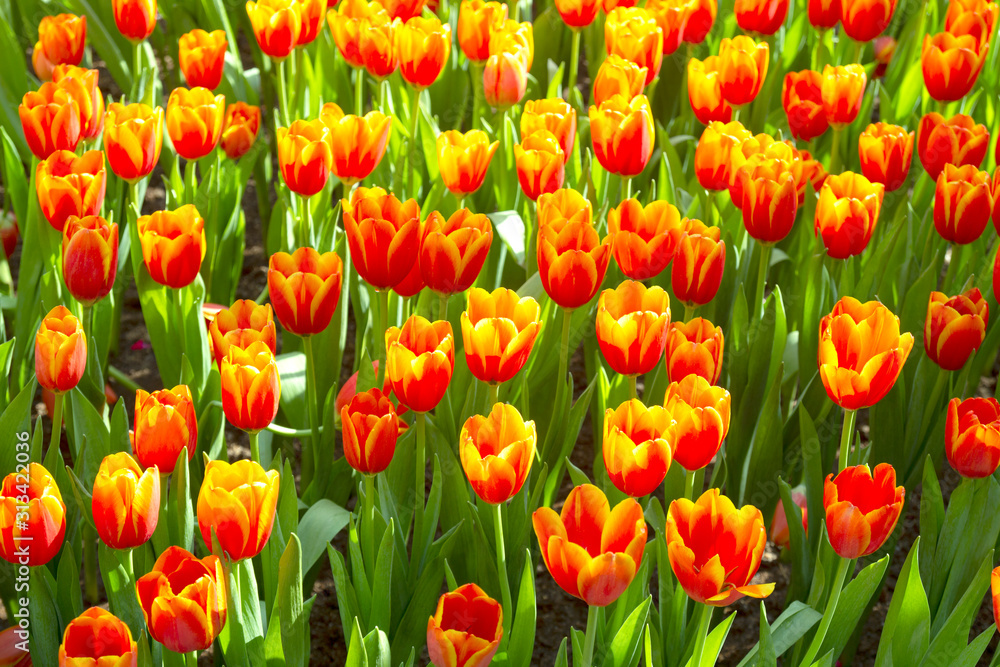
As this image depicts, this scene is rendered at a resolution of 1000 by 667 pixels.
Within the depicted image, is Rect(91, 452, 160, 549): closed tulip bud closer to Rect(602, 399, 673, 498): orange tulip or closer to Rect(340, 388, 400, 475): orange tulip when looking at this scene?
Rect(340, 388, 400, 475): orange tulip

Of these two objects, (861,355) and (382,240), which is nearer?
(861,355)

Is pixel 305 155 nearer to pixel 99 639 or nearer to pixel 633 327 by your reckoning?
pixel 633 327

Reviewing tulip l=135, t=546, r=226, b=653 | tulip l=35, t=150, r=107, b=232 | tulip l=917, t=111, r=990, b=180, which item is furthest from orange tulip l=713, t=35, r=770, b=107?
tulip l=135, t=546, r=226, b=653

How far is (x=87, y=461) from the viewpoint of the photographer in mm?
1415

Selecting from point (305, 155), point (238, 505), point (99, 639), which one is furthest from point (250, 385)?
point (305, 155)

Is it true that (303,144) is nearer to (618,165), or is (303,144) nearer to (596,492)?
(618,165)

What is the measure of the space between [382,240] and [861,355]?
0.63 m

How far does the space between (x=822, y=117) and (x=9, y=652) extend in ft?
5.26

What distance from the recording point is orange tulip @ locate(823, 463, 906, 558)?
1.03m

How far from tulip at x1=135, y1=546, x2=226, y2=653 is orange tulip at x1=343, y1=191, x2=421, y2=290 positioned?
0.50 meters

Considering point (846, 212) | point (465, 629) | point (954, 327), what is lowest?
point (465, 629)

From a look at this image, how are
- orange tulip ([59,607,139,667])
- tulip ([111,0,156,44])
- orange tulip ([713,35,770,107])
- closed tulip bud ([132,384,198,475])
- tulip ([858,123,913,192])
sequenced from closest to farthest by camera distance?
orange tulip ([59,607,139,667]) → closed tulip bud ([132,384,198,475]) → tulip ([858,123,913,192]) → orange tulip ([713,35,770,107]) → tulip ([111,0,156,44])

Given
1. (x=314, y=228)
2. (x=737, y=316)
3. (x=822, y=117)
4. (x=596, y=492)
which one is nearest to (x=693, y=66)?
(x=822, y=117)

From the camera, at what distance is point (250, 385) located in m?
1.15
